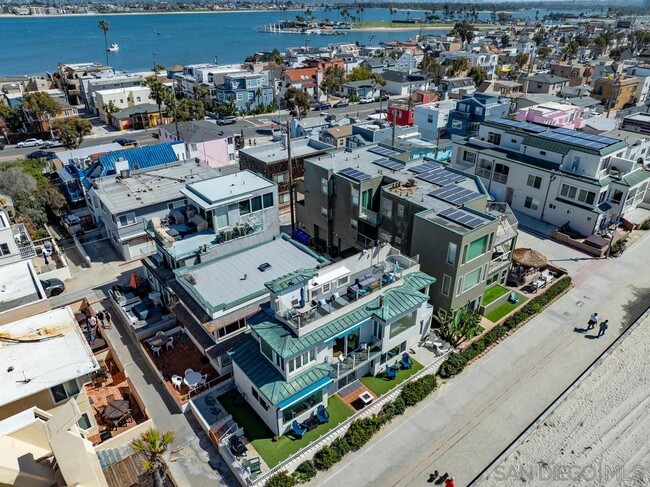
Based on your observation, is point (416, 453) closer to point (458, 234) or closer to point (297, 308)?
point (297, 308)

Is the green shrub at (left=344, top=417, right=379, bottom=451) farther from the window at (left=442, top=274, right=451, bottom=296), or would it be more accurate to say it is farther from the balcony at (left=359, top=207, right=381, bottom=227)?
the balcony at (left=359, top=207, right=381, bottom=227)

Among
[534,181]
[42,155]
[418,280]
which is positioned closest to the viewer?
[418,280]

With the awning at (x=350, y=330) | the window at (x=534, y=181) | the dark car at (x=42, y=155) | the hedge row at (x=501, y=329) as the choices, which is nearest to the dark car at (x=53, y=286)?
the awning at (x=350, y=330)

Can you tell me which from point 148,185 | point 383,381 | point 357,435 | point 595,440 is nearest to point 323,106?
point 148,185

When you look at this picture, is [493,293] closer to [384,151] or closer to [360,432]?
[384,151]

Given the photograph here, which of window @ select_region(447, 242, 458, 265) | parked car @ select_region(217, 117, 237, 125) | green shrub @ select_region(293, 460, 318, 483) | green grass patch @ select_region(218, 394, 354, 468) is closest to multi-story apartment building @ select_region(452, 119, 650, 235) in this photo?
window @ select_region(447, 242, 458, 265)

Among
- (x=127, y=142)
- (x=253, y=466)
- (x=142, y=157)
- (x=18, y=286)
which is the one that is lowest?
(x=253, y=466)

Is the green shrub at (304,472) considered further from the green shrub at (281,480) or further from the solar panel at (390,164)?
the solar panel at (390,164)
